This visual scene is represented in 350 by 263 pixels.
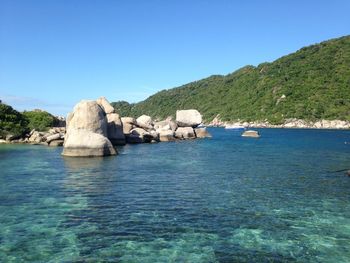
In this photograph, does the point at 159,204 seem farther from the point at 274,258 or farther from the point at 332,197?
the point at 332,197

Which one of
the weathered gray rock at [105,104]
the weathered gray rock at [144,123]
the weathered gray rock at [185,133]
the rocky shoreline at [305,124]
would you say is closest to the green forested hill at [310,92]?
the rocky shoreline at [305,124]

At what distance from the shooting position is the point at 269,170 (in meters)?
35.3

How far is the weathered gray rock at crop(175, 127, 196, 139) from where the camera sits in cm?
8385

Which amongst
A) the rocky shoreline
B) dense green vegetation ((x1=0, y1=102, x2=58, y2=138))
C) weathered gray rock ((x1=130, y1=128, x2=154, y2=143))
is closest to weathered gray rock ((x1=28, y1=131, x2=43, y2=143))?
dense green vegetation ((x1=0, y1=102, x2=58, y2=138))

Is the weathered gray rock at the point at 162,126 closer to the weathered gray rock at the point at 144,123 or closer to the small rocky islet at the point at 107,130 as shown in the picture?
the small rocky islet at the point at 107,130

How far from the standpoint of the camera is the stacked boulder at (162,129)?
72250 mm

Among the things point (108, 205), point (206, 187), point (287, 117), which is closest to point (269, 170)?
point (206, 187)

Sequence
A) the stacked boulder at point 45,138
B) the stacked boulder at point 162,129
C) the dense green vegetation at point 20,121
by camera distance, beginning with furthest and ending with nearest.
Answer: the stacked boulder at point 162,129, the dense green vegetation at point 20,121, the stacked boulder at point 45,138

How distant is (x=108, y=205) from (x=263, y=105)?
177 metres

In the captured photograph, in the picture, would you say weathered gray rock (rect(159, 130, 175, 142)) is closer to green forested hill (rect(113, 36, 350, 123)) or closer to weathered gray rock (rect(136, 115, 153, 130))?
weathered gray rock (rect(136, 115, 153, 130))

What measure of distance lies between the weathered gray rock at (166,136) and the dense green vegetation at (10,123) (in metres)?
26.7

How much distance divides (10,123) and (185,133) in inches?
1448

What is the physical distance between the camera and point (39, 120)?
7950 cm

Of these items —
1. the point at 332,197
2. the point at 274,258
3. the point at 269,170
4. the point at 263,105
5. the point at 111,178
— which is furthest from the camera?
the point at 263,105
